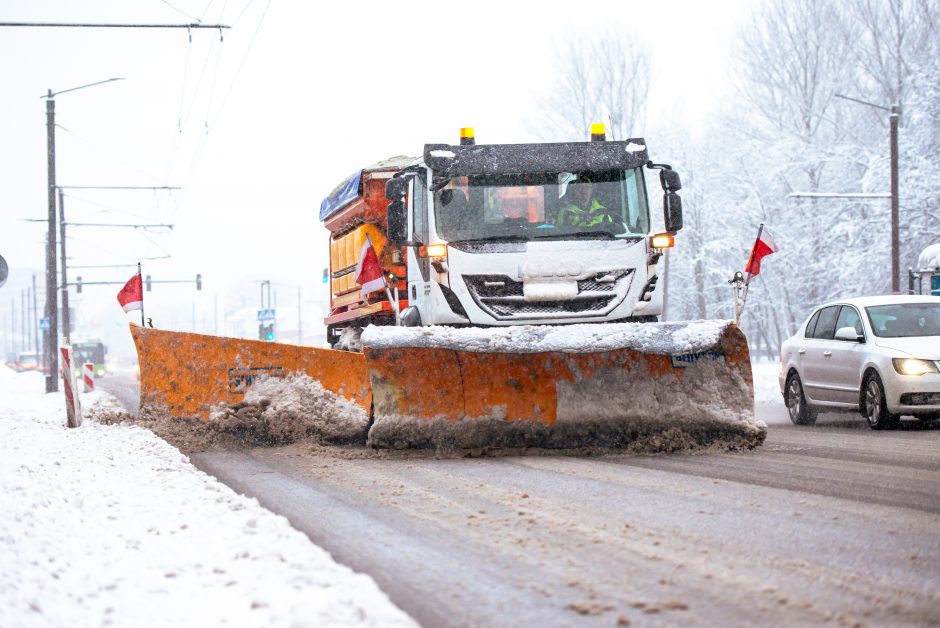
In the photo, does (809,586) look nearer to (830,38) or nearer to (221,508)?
(221,508)

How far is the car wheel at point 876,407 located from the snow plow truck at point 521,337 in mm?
3576

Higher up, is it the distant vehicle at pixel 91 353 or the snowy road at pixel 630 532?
the snowy road at pixel 630 532

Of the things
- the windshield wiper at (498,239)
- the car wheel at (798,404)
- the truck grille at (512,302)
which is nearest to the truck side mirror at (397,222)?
the windshield wiper at (498,239)

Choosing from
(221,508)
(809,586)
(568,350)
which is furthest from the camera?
(568,350)

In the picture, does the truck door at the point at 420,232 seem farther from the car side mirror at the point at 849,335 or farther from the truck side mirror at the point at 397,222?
the car side mirror at the point at 849,335

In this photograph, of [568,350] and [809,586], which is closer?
[809,586]

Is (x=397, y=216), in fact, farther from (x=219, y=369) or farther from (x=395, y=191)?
(x=219, y=369)

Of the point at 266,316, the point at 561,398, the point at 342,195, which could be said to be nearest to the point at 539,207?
the point at 561,398

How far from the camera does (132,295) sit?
1446 cm

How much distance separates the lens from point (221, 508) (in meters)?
6.20

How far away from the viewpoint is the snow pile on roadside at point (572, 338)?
8508 millimetres

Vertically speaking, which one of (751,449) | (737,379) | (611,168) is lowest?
(751,449)

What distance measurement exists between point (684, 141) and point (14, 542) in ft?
139

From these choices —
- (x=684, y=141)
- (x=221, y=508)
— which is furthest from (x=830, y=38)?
(x=221, y=508)
